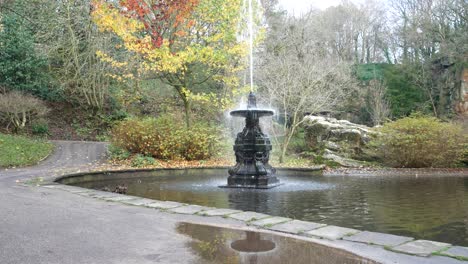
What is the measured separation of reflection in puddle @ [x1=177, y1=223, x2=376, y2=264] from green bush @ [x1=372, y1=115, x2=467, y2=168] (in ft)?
38.6

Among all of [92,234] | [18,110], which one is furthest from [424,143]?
[18,110]

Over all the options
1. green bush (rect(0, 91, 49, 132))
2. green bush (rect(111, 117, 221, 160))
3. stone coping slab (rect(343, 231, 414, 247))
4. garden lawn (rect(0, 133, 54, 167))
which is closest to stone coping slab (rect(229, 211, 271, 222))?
stone coping slab (rect(343, 231, 414, 247))

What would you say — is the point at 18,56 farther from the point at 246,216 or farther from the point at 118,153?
the point at 246,216

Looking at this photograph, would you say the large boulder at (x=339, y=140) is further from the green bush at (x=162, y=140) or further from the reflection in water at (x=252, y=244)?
the reflection in water at (x=252, y=244)

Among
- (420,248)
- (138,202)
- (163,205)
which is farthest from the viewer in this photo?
(138,202)

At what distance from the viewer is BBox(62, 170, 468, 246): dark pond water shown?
507 centimetres

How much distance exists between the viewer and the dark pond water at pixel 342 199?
507 centimetres

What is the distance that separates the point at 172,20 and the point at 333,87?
10.2 m

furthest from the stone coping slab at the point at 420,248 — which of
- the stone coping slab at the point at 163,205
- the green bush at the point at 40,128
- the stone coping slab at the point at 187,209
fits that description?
the green bush at the point at 40,128

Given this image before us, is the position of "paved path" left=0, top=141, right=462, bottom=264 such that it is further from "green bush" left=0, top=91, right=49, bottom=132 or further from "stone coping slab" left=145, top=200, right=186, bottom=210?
"green bush" left=0, top=91, right=49, bottom=132

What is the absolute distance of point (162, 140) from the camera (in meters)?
14.3

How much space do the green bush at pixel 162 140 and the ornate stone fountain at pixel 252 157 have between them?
5738 millimetres

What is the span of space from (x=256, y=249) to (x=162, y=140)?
11062mm

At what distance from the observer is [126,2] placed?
1520 centimetres
